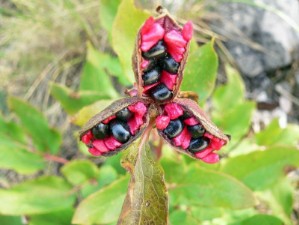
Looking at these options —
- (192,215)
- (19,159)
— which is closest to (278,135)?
(192,215)

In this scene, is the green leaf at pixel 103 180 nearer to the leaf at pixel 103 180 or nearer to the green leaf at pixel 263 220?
the leaf at pixel 103 180

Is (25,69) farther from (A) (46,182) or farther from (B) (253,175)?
(B) (253,175)

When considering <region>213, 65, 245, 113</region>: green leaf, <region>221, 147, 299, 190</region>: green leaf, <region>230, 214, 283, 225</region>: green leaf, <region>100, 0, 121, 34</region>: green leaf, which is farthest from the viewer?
<region>213, 65, 245, 113</region>: green leaf

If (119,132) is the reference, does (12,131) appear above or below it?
below

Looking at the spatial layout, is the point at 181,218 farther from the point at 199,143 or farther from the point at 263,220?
the point at 199,143

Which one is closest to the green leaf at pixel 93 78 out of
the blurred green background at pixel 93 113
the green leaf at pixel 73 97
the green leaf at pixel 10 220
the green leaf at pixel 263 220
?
the blurred green background at pixel 93 113

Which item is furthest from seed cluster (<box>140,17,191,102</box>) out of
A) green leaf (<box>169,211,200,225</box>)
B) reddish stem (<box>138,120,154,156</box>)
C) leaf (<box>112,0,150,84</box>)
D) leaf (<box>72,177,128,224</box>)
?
green leaf (<box>169,211,200,225</box>)

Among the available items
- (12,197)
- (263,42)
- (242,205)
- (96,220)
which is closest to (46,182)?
(12,197)

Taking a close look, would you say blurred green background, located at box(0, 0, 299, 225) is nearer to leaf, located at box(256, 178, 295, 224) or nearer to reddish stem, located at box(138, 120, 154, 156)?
leaf, located at box(256, 178, 295, 224)
